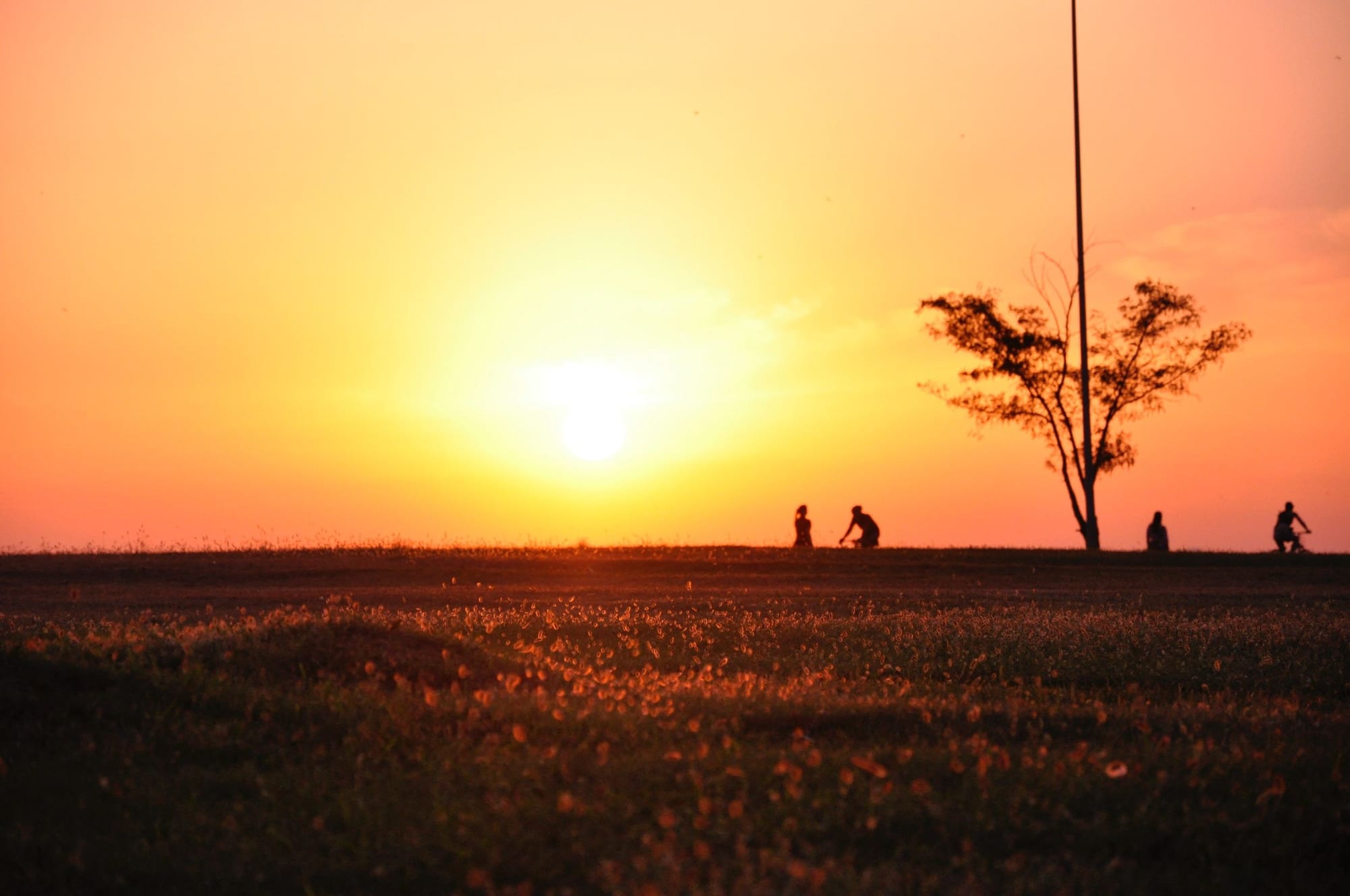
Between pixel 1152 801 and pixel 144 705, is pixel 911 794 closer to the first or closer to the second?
pixel 1152 801

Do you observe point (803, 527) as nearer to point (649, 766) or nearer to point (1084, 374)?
point (1084, 374)

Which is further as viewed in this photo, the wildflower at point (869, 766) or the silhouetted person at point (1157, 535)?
the silhouetted person at point (1157, 535)

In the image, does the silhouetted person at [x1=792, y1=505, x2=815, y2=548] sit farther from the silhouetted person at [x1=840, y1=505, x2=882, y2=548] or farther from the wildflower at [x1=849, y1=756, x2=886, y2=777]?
the wildflower at [x1=849, y1=756, x2=886, y2=777]

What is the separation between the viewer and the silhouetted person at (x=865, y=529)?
35.3 metres

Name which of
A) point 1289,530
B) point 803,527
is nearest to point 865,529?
point 803,527

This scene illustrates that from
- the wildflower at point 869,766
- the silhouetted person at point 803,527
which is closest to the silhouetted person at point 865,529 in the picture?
the silhouetted person at point 803,527

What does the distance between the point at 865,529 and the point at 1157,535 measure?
9681mm

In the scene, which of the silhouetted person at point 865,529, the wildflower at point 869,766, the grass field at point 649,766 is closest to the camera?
the grass field at point 649,766

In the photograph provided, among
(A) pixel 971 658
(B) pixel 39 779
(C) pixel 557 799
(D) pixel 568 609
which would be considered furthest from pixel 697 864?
(D) pixel 568 609

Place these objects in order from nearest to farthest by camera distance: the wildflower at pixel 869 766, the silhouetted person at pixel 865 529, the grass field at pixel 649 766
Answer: the grass field at pixel 649 766 < the wildflower at pixel 869 766 < the silhouetted person at pixel 865 529

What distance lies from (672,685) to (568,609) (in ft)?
29.7

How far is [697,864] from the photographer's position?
5555 mm

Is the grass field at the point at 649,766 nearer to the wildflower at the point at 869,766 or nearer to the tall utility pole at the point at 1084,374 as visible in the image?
the wildflower at the point at 869,766

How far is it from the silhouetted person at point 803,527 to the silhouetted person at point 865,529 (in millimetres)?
1062
